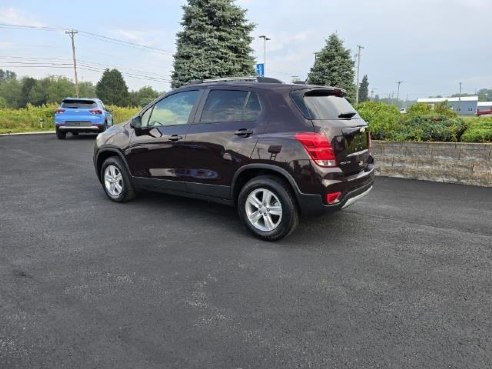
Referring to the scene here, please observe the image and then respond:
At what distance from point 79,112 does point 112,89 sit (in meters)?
79.2

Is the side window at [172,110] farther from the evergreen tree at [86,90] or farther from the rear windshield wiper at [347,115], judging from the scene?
A: the evergreen tree at [86,90]

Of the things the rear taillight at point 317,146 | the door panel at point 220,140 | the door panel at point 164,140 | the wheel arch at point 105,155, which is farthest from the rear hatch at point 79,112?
the rear taillight at point 317,146

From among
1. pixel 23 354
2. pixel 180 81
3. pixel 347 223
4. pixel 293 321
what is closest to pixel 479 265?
pixel 347 223

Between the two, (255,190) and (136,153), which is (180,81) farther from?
(255,190)

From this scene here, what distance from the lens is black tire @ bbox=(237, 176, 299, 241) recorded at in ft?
14.0

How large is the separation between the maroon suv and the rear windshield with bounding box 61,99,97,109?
11.6 meters

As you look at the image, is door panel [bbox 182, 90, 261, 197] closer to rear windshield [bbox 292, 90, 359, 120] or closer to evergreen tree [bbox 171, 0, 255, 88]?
rear windshield [bbox 292, 90, 359, 120]

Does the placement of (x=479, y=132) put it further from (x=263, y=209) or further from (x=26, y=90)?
(x=26, y=90)

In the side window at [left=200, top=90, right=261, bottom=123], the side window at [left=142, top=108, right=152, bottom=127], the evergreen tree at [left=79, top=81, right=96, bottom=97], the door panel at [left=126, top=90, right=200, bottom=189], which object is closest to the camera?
the side window at [left=200, top=90, right=261, bottom=123]

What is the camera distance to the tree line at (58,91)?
88812 millimetres

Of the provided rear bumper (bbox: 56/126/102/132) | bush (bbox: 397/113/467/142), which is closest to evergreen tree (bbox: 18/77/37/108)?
rear bumper (bbox: 56/126/102/132)

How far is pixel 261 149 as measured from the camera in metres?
4.31

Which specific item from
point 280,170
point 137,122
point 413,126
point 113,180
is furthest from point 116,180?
point 413,126

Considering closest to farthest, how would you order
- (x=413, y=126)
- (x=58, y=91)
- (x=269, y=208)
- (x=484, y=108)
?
(x=269, y=208), (x=413, y=126), (x=484, y=108), (x=58, y=91)
